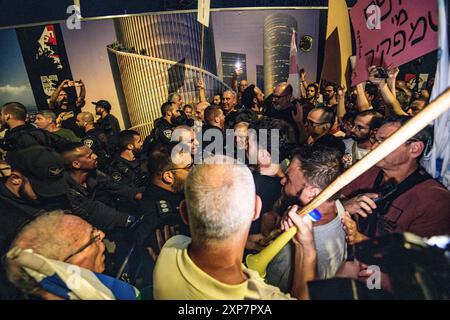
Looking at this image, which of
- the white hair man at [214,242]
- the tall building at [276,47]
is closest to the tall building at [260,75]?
the tall building at [276,47]

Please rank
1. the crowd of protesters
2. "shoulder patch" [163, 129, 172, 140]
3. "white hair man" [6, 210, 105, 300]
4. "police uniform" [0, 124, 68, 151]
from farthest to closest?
1. "shoulder patch" [163, 129, 172, 140]
2. "police uniform" [0, 124, 68, 151]
3. "white hair man" [6, 210, 105, 300]
4. the crowd of protesters

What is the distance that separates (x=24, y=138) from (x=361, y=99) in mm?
3082

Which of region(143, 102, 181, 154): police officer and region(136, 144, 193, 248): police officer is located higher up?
region(143, 102, 181, 154): police officer

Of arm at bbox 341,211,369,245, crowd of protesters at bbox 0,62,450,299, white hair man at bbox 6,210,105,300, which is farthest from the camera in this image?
arm at bbox 341,211,369,245

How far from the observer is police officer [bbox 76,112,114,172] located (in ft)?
8.58

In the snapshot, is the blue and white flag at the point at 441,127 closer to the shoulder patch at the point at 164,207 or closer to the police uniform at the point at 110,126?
the shoulder patch at the point at 164,207

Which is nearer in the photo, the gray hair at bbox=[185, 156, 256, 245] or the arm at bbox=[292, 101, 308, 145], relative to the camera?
the gray hair at bbox=[185, 156, 256, 245]

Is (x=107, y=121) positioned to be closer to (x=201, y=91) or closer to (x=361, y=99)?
(x=201, y=91)

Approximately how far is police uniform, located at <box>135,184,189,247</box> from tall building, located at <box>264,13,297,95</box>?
138 cm

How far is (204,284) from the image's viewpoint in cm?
160

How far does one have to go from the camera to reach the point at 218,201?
5.12 feet

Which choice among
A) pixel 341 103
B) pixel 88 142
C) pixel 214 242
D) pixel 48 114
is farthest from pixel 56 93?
pixel 341 103

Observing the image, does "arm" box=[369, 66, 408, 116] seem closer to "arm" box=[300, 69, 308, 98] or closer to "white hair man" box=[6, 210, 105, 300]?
"arm" box=[300, 69, 308, 98]

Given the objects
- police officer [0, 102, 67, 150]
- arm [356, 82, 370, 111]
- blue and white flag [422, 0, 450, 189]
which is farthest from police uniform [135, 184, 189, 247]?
blue and white flag [422, 0, 450, 189]
